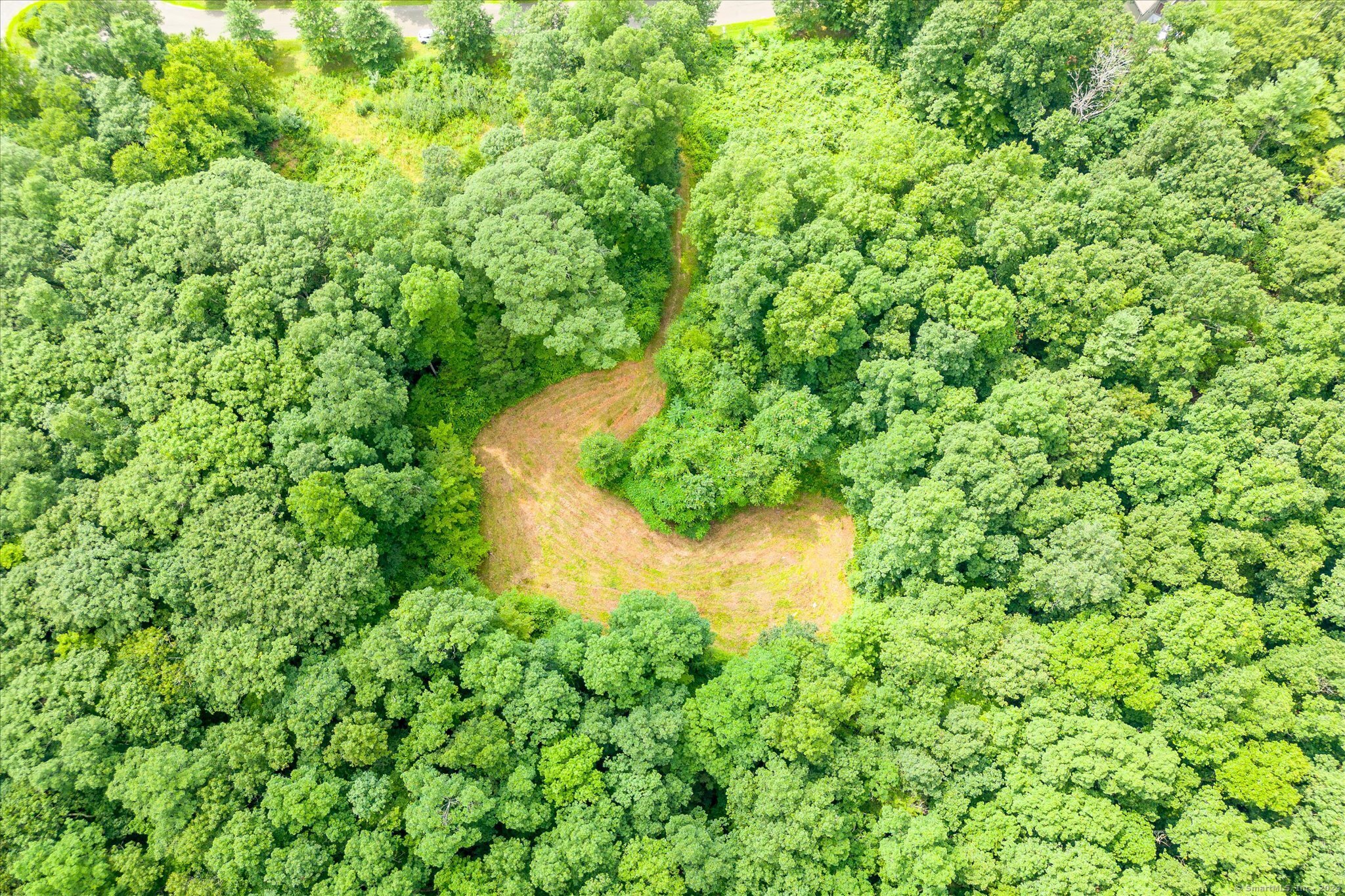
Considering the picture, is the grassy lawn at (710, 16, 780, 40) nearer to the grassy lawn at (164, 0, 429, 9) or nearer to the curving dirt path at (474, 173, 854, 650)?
the grassy lawn at (164, 0, 429, 9)

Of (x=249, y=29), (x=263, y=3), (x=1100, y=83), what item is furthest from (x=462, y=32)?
(x=1100, y=83)

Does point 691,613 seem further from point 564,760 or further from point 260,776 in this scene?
point 260,776

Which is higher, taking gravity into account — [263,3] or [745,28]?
[263,3]

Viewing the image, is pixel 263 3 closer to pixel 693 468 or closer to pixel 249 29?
pixel 249 29

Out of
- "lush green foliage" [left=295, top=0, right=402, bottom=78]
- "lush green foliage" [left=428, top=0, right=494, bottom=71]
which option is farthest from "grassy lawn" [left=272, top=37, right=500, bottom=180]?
"lush green foliage" [left=428, top=0, right=494, bottom=71]

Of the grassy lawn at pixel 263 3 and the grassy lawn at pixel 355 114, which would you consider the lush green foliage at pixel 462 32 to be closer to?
the grassy lawn at pixel 355 114
